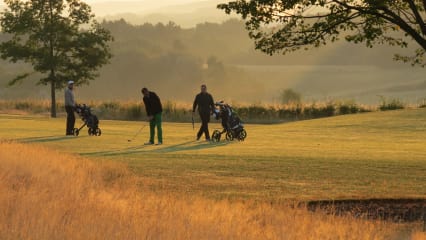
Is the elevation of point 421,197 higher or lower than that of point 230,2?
lower

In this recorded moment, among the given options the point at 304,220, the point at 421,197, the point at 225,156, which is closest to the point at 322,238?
the point at 304,220

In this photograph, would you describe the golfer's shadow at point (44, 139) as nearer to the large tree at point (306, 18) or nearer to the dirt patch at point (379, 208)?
the large tree at point (306, 18)

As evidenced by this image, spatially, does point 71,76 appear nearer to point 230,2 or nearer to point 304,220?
point 230,2

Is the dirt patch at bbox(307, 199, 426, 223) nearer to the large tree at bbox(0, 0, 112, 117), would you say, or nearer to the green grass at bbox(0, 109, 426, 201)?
the green grass at bbox(0, 109, 426, 201)

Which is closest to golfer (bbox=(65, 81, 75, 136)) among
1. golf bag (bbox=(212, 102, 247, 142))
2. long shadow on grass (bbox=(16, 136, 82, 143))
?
long shadow on grass (bbox=(16, 136, 82, 143))

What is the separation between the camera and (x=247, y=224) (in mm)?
11398

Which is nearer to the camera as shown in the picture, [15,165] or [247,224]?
[247,224]

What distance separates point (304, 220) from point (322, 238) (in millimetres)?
964

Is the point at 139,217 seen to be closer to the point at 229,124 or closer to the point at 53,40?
the point at 229,124

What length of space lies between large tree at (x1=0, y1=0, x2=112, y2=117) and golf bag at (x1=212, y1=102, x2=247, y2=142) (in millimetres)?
29924

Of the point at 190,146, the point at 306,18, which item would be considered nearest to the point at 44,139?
the point at 190,146

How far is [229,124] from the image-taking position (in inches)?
1176

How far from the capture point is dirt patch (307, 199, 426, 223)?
13.9 metres

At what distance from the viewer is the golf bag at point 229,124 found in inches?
1140
